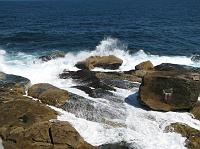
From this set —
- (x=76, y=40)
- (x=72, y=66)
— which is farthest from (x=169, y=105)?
(x=76, y=40)

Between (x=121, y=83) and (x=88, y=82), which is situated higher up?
(x=121, y=83)

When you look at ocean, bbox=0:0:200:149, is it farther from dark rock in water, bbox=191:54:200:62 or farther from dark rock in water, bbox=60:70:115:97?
dark rock in water, bbox=60:70:115:97

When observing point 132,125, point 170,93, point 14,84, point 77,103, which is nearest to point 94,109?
point 77,103

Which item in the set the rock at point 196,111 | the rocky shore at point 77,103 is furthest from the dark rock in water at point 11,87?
the rock at point 196,111

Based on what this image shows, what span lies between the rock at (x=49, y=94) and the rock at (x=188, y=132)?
21.9 feet

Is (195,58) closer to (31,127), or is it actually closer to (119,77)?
(119,77)

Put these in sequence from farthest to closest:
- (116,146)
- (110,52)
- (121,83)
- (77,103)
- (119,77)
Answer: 1. (110,52)
2. (119,77)
3. (121,83)
4. (77,103)
5. (116,146)

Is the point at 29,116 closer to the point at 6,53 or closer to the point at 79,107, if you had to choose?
the point at 79,107

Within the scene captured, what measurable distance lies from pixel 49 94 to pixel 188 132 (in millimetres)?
8708

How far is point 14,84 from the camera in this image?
93.2 ft

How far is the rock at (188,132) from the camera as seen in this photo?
22.0 m

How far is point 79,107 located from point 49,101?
1943 millimetres

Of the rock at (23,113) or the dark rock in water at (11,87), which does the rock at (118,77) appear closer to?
the dark rock in water at (11,87)

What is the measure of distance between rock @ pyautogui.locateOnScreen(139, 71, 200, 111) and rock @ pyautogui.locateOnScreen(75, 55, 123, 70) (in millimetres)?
10614
